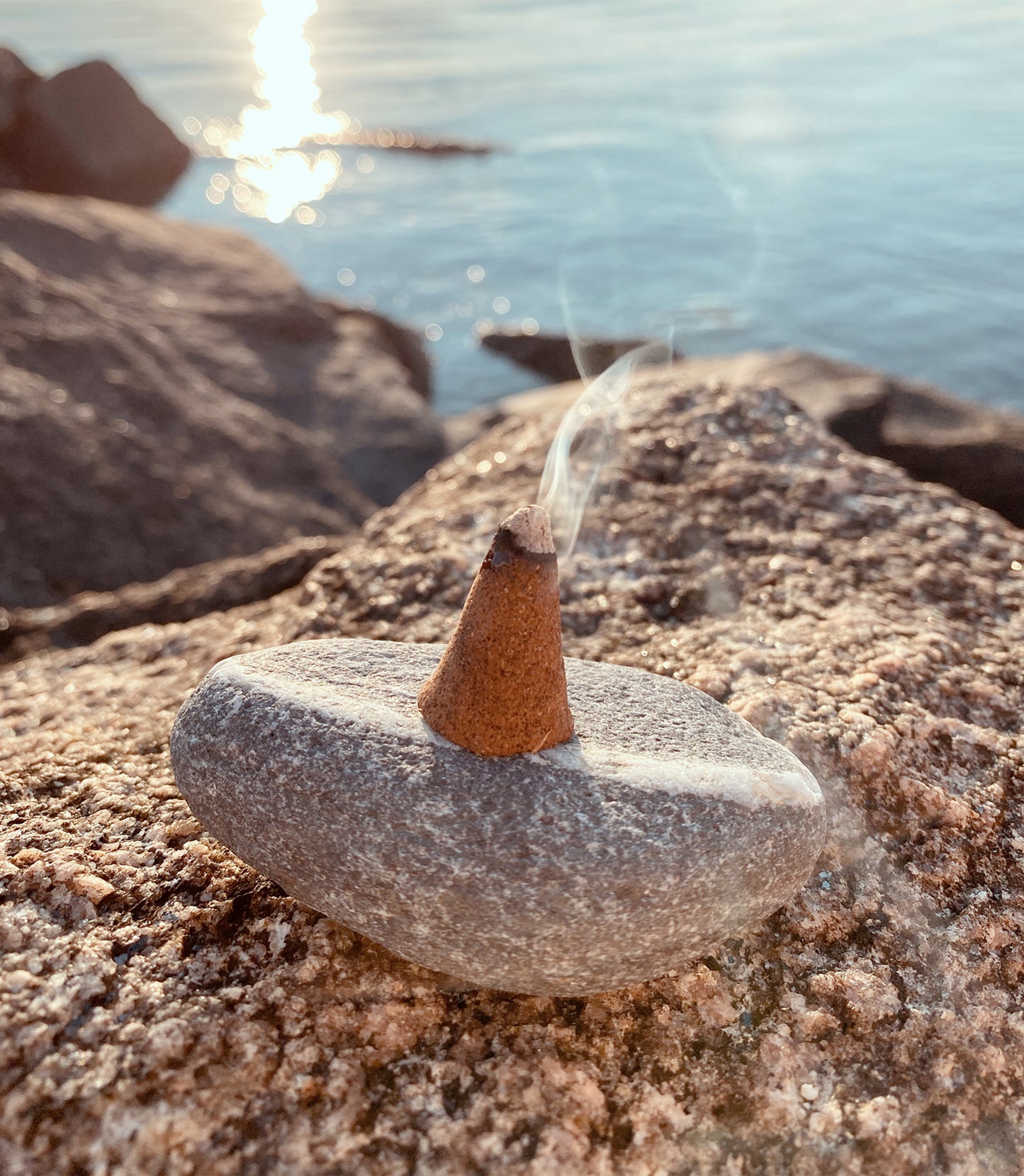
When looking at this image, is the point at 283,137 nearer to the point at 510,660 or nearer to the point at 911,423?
the point at 911,423

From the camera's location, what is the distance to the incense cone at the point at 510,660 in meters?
1.63

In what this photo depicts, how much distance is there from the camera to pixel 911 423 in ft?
17.9

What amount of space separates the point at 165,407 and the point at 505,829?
14.6ft

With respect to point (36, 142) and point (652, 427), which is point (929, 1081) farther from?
point (36, 142)

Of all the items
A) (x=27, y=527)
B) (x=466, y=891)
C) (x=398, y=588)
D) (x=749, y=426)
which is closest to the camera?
(x=466, y=891)

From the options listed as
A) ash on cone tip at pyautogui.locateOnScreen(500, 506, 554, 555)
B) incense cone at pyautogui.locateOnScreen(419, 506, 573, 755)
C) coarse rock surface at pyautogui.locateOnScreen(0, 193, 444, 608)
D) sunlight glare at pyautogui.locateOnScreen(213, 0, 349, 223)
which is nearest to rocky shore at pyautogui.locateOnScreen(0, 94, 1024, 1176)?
coarse rock surface at pyautogui.locateOnScreen(0, 193, 444, 608)

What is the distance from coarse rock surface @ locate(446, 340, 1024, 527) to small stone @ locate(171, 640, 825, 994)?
2.88 metres

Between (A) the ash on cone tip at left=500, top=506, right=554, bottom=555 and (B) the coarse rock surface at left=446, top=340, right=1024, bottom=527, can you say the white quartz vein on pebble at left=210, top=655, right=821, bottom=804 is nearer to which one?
(A) the ash on cone tip at left=500, top=506, right=554, bottom=555

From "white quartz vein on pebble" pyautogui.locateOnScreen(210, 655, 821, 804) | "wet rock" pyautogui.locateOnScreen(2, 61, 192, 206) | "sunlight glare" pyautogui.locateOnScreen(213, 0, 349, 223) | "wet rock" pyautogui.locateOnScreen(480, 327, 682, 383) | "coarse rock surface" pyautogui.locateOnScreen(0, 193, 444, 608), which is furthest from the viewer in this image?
"sunlight glare" pyautogui.locateOnScreen(213, 0, 349, 223)

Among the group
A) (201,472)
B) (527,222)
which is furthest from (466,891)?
(527,222)

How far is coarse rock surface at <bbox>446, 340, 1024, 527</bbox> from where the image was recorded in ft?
15.5

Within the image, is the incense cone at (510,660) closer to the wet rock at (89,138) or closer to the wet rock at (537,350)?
the wet rock at (537,350)

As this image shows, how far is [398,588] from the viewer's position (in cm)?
263

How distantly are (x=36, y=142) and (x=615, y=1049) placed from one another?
489 inches
